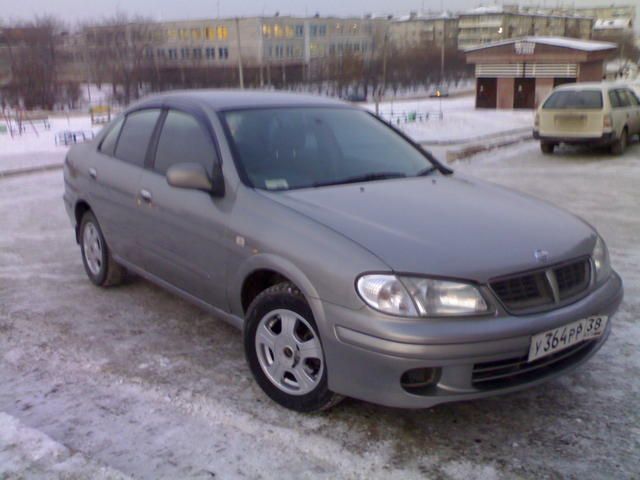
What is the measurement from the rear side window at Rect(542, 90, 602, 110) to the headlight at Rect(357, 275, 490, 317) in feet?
37.5

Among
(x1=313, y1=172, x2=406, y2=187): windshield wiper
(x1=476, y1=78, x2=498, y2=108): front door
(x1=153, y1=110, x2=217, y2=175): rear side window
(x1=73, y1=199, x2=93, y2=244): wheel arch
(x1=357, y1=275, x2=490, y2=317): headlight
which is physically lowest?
(x1=476, y1=78, x2=498, y2=108): front door

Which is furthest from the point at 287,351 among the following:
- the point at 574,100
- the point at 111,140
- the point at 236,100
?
the point at 574,100

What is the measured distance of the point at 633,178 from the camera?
10391mm

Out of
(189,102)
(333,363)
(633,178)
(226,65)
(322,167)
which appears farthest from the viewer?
(226,65)

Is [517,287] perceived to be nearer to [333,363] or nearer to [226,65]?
[333,363]

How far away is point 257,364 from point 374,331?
0.87 meters

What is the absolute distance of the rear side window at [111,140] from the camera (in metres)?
4.90

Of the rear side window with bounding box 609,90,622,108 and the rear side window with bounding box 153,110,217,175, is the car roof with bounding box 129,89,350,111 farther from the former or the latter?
the rear side window with bounding box 609,90,622,108

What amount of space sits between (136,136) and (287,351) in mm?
2200

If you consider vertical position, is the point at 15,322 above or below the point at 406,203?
below

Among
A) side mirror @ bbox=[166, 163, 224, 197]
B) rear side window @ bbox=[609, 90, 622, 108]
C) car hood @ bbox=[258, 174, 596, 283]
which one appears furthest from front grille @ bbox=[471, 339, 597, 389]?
rear side window @ bbox=[609, 90, 622, 108]

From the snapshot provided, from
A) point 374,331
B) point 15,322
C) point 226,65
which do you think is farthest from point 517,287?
point 226,65

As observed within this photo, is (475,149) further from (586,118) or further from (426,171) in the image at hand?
(426,171)

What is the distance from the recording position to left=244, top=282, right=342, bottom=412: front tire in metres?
3.09
